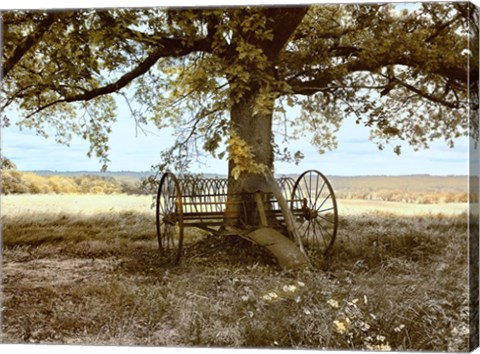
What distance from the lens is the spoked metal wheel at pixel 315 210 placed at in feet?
19.5

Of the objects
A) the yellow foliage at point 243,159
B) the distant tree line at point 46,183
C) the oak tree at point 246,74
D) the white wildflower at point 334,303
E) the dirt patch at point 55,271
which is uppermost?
the oak tree at point 246,74

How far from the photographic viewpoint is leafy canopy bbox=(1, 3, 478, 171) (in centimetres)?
576

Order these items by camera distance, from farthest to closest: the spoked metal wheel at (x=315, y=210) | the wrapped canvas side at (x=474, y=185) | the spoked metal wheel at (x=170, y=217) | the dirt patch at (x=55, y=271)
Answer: the dirt patch at (x=55, y=271) → the spoked metal wheel at (x=170, y=217) → the spoked metal wheel at (x=315, y=210) → the wrapped canvas side at (x=474, y=185)

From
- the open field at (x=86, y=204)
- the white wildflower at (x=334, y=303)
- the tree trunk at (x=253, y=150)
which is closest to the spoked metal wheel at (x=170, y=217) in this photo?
the open field at (x=86, y=204)

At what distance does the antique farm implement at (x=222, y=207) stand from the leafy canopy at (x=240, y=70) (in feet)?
0.68

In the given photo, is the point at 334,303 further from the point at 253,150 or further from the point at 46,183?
the point at 46,183

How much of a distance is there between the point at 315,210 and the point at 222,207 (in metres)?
0.68

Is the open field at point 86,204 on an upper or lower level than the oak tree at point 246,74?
lower

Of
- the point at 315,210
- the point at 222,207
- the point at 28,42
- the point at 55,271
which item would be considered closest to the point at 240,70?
the point at 222,207

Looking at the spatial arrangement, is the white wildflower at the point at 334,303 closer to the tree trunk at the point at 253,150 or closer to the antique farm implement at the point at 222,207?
the antique farm implement at the point at 222,207

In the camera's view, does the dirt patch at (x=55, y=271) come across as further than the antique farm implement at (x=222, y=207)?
Yes

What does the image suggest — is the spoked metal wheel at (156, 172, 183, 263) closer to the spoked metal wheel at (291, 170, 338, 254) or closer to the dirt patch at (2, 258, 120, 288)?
the dirt patch at (2, 258, 120, 288)

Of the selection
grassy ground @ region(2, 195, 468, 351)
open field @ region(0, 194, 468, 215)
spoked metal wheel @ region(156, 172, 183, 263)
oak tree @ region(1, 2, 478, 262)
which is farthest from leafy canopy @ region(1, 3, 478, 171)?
grassy ground @ region(2, 195, 468, 351)

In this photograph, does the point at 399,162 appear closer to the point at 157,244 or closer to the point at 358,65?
the point at 358,65
